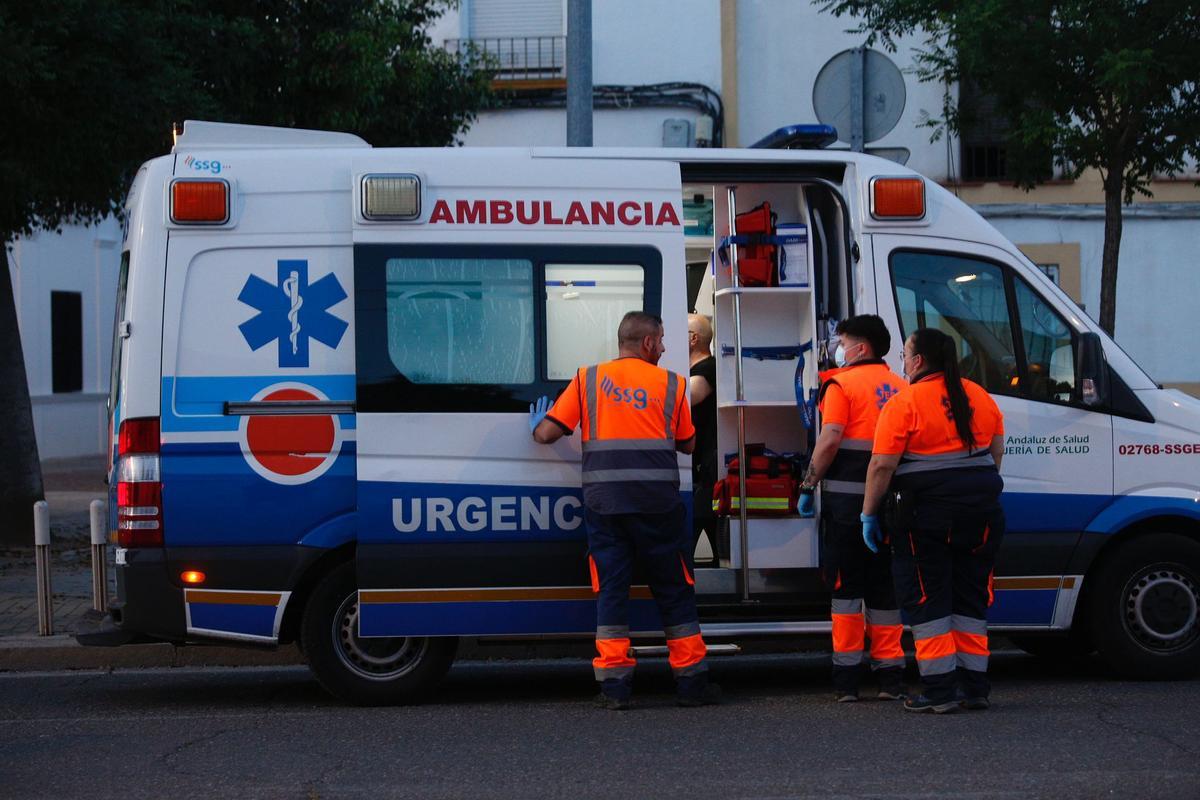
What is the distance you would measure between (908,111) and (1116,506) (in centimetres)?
1217

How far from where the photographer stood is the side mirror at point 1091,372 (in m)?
7.71

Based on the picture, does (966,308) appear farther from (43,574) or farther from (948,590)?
(43,574)

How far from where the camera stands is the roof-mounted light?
725 cm

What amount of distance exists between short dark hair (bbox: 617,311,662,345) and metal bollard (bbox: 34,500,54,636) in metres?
3.86

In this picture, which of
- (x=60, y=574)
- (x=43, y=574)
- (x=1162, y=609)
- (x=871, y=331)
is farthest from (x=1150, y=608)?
(x=60, y=574)

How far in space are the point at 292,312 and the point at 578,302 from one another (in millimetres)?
1290

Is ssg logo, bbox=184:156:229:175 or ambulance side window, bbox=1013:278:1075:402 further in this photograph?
ambulance side window, bbox=1013:278:1075:402

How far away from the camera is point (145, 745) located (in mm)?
6621

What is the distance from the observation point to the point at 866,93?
33.1 ft

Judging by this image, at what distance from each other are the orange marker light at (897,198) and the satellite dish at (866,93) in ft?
7.36

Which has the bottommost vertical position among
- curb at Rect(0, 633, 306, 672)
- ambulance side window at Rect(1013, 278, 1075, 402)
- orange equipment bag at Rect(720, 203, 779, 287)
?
curb at Rect(0, 633, 306, 672)

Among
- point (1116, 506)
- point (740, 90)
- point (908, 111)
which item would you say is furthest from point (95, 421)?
point (1116, 506)

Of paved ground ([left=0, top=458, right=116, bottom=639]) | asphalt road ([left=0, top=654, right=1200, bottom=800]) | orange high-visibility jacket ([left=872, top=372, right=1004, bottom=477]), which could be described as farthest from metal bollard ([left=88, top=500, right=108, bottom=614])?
orange high-visibility jacket ([left=872, top=372, right=1004, bottom=477])

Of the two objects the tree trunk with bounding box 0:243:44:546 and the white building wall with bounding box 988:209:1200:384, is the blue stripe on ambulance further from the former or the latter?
the white building wall with bounding box 988:209:1200:384
